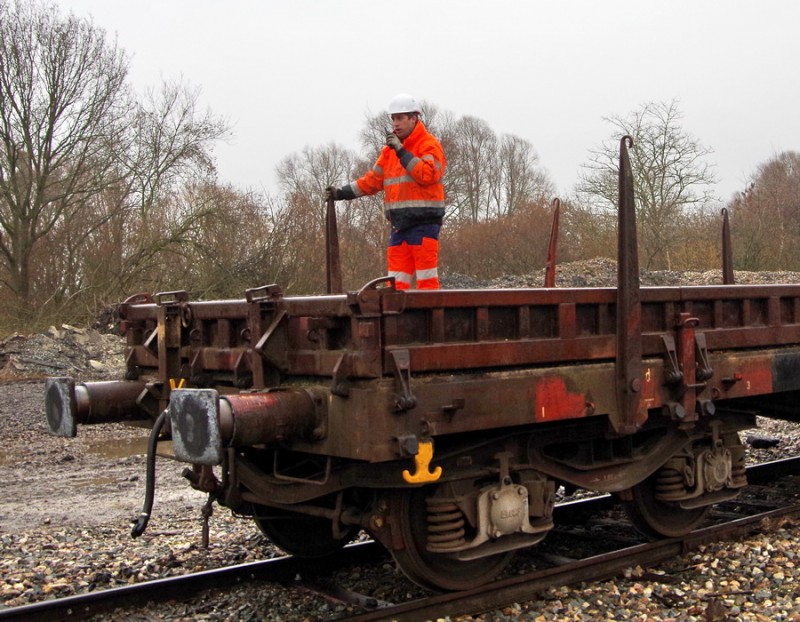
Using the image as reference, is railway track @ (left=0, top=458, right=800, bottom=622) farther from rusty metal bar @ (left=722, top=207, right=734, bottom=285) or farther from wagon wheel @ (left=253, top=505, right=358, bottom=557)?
rusty metal bar @ (left=722, top=207, right=734, bottom=285)

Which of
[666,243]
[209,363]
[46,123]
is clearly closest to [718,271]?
[666,243]

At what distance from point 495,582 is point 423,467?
1.20m

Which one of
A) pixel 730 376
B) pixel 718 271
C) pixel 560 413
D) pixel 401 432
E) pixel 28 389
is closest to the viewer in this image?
pixel 401 432

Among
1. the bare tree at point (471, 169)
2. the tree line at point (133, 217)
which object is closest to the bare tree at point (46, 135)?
the tree line at point (133, 217)

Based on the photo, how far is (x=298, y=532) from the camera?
5.85 metres

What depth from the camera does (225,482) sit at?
5094 millimetres

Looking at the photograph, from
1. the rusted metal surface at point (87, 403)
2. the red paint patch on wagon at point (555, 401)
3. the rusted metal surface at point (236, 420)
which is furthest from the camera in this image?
the rusted metal surface at point (87, 403)

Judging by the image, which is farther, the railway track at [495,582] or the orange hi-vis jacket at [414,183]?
the orange hi-vis jacket at [414,183]

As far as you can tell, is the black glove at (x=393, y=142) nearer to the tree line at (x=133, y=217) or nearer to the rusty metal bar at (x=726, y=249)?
the rusty metal bar at (x=726, y=249)

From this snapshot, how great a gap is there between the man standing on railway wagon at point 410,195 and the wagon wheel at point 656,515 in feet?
6.31

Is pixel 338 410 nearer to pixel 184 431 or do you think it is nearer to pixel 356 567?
pixel 184 431

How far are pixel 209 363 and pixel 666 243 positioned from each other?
2674cm

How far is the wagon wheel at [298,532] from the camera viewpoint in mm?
5652

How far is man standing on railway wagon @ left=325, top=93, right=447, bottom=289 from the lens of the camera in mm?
6262
